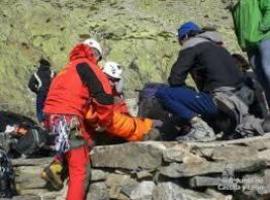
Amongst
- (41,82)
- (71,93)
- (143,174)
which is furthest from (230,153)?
(41,82)

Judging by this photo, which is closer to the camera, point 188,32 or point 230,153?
point 230,153

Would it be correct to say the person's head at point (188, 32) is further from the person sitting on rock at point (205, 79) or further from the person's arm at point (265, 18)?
the person's arm at point (265, 18)

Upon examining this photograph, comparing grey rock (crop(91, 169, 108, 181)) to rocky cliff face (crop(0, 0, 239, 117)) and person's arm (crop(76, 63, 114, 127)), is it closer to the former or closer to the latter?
person's arm (crop(76, 63, 114, 127))

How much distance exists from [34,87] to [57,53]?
3.67m

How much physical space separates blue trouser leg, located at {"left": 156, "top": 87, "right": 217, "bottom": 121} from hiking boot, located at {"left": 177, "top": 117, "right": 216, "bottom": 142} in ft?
0.29

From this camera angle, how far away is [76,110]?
7301mm

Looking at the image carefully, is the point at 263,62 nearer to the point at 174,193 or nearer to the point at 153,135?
the point at 153,135

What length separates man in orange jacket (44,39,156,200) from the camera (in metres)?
7.17

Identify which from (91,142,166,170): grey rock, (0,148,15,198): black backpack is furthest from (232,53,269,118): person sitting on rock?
(0,148,15,198): black backpack

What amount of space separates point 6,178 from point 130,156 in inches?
48.0

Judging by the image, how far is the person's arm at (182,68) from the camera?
24.9ft

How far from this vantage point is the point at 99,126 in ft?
24.8

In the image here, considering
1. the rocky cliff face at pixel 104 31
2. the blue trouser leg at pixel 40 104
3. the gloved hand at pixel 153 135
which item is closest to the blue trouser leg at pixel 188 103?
the gloved hand at pixel 153 135

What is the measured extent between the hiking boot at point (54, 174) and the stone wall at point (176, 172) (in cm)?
12
